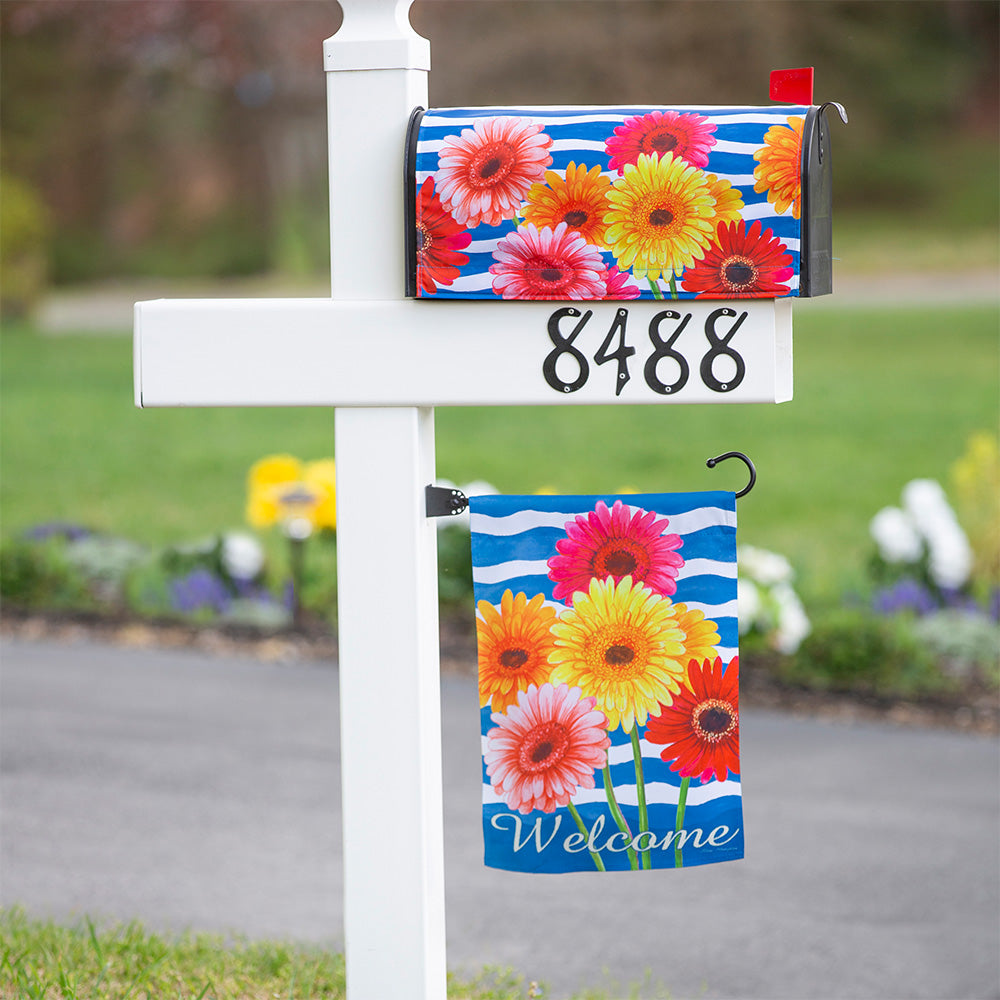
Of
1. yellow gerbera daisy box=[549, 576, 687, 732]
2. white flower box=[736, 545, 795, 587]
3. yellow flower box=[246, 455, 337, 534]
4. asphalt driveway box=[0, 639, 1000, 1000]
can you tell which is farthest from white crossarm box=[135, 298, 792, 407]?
yellow flower box=[246, 455, 337, 534]

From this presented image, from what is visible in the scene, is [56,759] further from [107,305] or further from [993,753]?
[107,305]

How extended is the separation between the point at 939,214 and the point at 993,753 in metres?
15.0

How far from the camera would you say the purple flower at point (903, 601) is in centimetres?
502

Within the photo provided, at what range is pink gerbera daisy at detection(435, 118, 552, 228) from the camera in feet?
6.15

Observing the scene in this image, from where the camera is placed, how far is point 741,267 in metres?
1.87

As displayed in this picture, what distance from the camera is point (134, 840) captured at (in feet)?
11.3

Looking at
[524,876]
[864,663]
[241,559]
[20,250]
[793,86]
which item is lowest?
[524,876]

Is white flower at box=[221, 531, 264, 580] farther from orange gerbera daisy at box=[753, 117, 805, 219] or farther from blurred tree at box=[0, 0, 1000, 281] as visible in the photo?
blurred tree at box=[0, 0, 1000, 281]

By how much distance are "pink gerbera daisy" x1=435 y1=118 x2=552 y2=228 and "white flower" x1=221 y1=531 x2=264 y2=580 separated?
12.1 feet

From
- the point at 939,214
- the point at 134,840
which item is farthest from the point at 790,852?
the point at 939,214

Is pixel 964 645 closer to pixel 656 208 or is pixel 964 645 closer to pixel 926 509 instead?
pixel 926 509

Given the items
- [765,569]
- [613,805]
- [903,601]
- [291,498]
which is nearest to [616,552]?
[613,805]

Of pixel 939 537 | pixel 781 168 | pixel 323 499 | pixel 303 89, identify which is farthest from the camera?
pixel 303 89

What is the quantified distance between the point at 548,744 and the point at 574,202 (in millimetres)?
766
